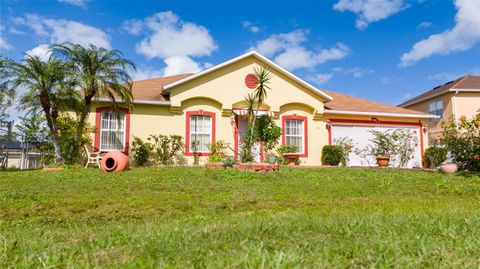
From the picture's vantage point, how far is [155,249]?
10.8 ft

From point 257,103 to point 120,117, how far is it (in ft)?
20.7

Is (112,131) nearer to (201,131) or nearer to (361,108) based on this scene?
(201,131)

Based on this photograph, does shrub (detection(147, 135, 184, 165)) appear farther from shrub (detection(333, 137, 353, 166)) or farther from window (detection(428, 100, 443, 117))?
window (detection(428, 100, 443, 117))

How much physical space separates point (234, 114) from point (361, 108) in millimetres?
7679

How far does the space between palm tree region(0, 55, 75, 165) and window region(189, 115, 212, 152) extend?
5.36 meters

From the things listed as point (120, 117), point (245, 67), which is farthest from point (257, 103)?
point (120, 117)

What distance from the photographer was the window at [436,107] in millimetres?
28438

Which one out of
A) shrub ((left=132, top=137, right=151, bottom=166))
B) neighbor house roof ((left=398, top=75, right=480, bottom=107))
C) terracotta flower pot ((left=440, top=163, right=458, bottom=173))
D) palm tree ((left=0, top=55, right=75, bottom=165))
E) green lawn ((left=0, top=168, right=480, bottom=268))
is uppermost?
neighbor house roof ((left=398, top=75, right=480, bottom=107))

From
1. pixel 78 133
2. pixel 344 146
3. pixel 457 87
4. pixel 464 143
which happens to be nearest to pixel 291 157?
pixel 344 146

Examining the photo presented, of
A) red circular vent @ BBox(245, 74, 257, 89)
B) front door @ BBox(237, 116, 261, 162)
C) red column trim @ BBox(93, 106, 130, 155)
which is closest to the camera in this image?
red column trim @ BBox(93, 106, 130, 155)

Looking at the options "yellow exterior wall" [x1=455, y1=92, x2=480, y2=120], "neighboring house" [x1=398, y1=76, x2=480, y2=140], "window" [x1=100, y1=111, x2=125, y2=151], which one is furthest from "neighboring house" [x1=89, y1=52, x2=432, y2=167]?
"yellow exterior wall" [x1=455, y1=92, x2=480, y2=120]

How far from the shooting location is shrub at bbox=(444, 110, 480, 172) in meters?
13.9

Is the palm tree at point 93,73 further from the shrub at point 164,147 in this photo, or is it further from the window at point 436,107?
the window at point 436,107

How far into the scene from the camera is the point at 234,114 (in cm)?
1725
